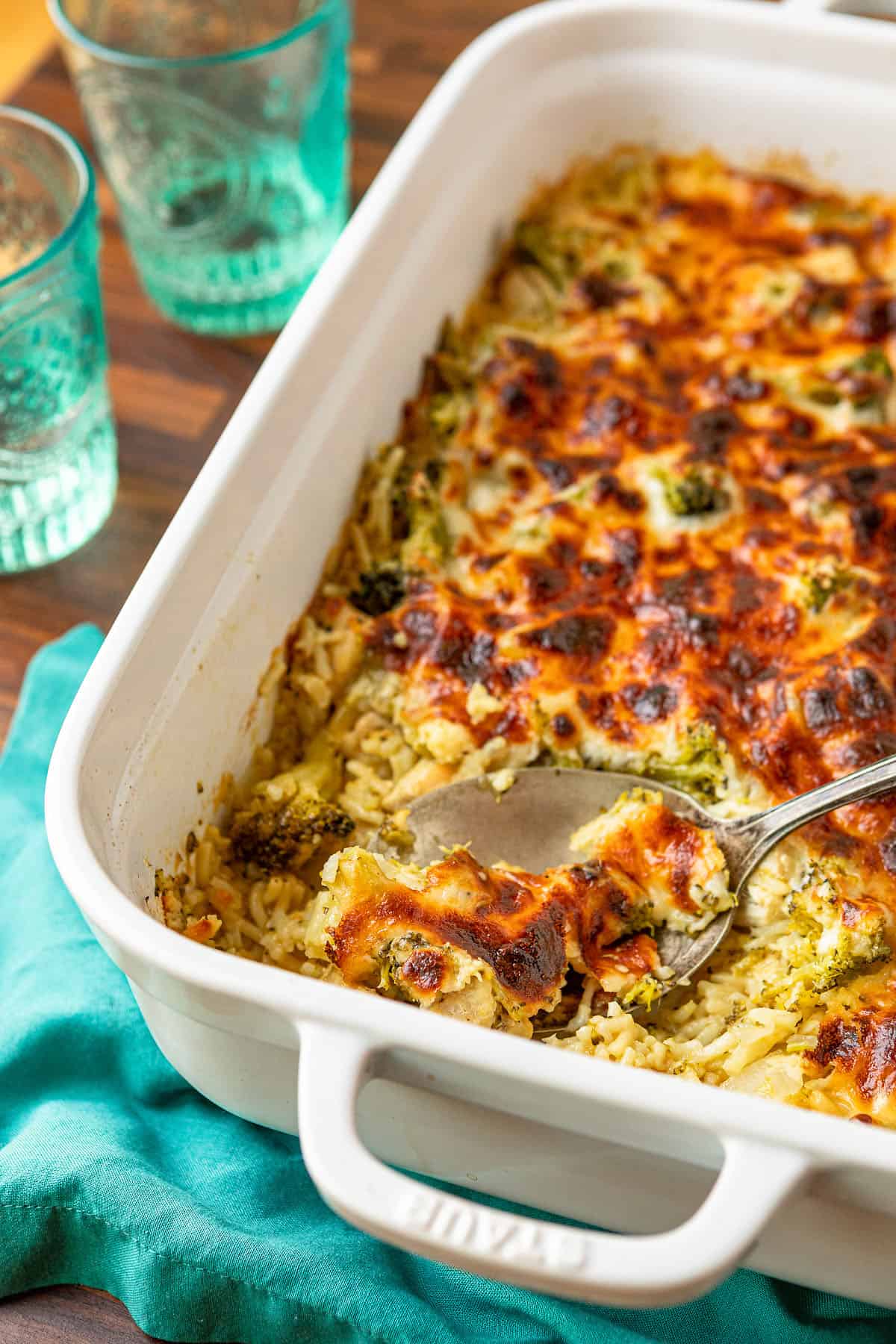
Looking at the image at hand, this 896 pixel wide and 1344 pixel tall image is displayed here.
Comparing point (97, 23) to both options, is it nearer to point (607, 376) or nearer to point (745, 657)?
point (607, 376)

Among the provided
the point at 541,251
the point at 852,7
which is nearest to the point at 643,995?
the point at 541,251

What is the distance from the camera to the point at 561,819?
1.87 meters

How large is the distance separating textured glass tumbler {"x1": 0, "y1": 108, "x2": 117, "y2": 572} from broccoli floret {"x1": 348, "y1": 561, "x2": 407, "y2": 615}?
→ 22.4 inches

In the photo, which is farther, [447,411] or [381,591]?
[447,411]

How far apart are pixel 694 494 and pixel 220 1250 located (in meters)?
1.15

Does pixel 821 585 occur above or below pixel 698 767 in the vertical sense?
above

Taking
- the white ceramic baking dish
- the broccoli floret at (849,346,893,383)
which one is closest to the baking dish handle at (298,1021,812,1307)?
the white ceramic baking dish

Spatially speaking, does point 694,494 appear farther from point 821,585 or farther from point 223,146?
point 223,146

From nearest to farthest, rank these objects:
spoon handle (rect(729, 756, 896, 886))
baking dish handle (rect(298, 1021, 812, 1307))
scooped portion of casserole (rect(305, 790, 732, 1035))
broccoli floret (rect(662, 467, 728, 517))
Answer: baking dish handle (rect(298, 1021, 812, 1307)) < scooped portion of casserole (rect(305, 790, 732, 1035)) < spoon handle (rect(729, 756, 896, 886)) < broccoli floret (rect(662, 467, 728, 517))

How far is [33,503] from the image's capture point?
2346 mm

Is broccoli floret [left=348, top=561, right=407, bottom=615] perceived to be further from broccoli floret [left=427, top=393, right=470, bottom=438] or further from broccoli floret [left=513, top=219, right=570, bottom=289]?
broccoli floret [left=513, top=219, right=570, bottom=289]

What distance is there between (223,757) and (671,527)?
0.71 meters

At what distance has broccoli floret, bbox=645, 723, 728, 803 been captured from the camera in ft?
6.17

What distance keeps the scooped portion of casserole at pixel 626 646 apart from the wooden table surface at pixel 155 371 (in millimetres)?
452
